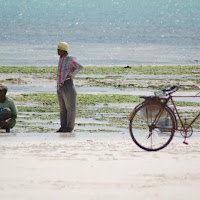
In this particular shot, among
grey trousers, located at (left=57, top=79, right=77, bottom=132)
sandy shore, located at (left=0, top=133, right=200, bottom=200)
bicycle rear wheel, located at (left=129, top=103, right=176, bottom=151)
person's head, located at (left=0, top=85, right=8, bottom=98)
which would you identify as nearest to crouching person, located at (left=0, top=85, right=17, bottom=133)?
person's head, located at (left=0, top=85, right=8, bottom=98)

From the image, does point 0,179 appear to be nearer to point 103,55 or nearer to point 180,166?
point 180,166

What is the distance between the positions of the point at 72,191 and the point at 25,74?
1856 centimetres

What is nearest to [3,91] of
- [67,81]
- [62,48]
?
[67,81]

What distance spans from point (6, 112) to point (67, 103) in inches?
39.7

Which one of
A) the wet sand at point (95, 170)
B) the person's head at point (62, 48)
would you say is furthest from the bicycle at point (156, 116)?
the person's head at point (62, 48)

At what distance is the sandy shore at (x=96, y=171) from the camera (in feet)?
25.5

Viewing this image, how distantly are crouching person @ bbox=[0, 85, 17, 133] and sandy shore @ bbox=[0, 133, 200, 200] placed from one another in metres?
1.47

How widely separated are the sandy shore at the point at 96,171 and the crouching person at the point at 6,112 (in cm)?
147

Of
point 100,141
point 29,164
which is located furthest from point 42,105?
point 29,164

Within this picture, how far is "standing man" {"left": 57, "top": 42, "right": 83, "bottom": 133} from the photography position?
41.5 ft

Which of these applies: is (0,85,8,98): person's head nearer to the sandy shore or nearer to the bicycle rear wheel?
the sandy shore

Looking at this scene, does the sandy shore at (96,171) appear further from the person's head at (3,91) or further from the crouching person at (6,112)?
the person's head at (3,91)

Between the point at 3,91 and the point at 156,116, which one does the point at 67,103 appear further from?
the point at 156,116

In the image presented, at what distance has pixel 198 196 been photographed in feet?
25.3
